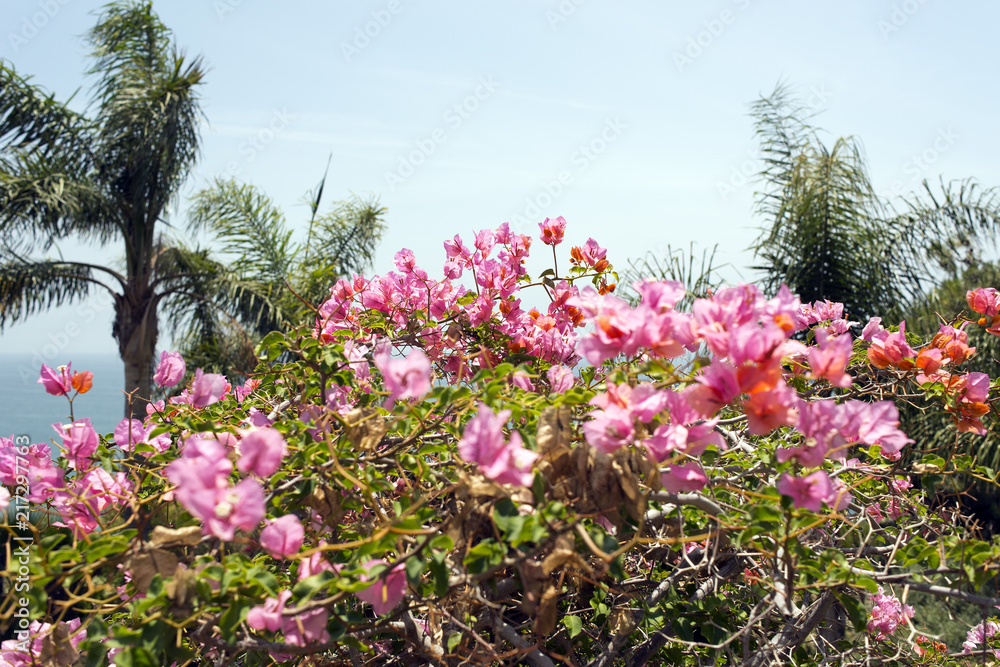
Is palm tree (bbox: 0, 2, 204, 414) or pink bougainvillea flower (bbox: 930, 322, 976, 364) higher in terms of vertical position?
palm tree (bbox: 0, 2, 204, 414)

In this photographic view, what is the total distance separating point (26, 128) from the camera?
27.6ft

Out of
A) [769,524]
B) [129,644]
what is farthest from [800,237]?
[129,644]

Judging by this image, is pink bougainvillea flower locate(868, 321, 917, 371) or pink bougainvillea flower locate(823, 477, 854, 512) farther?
pink bougainvillea flower locate(868, 321, 917, 371)

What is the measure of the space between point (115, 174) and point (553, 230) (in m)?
8.92

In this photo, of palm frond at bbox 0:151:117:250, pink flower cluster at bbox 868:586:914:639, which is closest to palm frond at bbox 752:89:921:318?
pink flower cluster at bbox 868:586:914:639

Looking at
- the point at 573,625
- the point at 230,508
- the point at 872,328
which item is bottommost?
the point at 573,625

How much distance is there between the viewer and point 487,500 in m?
1.07

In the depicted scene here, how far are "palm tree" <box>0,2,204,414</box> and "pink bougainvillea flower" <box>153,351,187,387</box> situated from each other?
26.6 ft

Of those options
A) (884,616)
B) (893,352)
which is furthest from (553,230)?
(884,616)

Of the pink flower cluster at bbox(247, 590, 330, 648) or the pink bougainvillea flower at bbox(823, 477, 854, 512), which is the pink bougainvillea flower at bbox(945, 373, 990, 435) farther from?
the pink flower cluster at bbox(247, 590, 330, 648)

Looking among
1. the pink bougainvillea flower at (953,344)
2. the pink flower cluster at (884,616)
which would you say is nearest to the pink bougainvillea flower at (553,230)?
the pink bougainvillea flower at (953,344)

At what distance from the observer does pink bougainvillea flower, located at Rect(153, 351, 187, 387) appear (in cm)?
156

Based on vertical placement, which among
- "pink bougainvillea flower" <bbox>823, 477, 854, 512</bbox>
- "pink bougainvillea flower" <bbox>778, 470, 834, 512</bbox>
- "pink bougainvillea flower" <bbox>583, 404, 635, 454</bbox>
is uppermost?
"pink bougainvillea flower" <bbox>583, 404, 635, 454</bbox>

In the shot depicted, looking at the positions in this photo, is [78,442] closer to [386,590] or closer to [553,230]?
[386,590]
